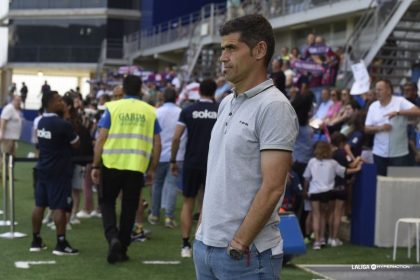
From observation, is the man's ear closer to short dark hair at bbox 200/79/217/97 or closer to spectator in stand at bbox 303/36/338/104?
short dark hair at bbox 200/79/217/97

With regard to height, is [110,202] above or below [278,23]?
below

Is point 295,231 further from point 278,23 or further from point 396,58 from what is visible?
point 278,23

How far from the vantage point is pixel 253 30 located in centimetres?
376

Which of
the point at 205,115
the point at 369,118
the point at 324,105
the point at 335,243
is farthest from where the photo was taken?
the point at 324,105

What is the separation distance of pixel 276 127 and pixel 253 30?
1.51ft

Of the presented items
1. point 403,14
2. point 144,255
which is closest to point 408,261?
point 144,255

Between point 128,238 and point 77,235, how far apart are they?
80.6 inches

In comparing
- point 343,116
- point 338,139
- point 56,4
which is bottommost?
point 338,139

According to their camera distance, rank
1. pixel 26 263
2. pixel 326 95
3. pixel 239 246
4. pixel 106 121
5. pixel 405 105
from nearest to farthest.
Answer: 1. pixel 239 246
2. pixel 26 263
3. pixel 106 121
4. pixel 405 105
5. pixel 326 95

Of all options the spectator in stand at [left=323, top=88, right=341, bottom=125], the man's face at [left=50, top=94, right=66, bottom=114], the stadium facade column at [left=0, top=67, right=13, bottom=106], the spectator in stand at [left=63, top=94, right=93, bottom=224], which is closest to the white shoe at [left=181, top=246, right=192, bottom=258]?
the man's face at [left=50, top=94, right=66, bottom=114]

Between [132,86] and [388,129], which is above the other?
[132,86]

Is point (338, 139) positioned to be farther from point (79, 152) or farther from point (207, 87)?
point (79, 152)

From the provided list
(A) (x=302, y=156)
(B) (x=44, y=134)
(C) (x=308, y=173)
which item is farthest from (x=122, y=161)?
(A) (x=302, y=156)

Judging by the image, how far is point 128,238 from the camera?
8758 millimetres
